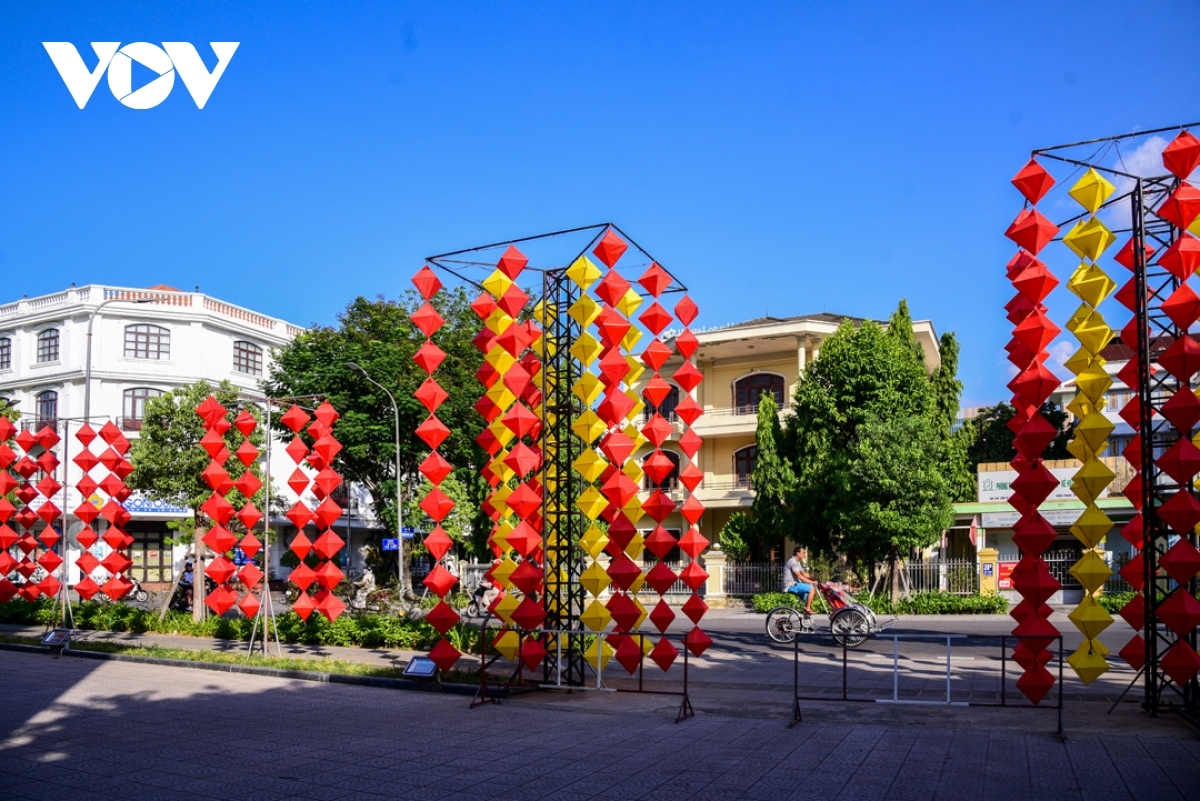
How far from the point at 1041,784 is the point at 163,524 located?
153ft

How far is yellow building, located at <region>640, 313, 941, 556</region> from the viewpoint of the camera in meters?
42.1

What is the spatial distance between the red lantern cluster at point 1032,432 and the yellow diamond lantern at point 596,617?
5061 millimetres

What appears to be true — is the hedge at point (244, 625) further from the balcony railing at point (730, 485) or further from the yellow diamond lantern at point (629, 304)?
the balcony railing at point (730, 485)

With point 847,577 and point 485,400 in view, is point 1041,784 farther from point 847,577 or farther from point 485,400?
point 847,577

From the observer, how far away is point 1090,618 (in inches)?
465

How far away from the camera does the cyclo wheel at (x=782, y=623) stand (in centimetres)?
2066

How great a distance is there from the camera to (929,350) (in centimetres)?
4438

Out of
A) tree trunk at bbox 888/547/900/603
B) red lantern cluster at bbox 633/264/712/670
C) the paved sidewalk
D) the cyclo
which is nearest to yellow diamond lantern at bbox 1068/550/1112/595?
the paved sidewalk

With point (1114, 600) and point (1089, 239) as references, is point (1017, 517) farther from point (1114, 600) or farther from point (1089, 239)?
point (1089, 239)

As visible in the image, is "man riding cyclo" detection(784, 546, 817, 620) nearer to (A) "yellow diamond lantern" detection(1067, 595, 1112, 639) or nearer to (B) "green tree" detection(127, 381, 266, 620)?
(A) "yellow diamond lantern" detection(1067, 595, 1112, 639)

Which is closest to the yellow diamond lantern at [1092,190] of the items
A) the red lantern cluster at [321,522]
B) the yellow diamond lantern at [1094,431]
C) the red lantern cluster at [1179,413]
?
the red lantern cluster at [1179,413]

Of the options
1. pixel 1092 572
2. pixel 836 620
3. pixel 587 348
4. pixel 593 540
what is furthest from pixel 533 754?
pixel 836 620

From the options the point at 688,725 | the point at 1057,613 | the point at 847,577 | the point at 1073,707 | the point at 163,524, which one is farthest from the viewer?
the point at 163,524

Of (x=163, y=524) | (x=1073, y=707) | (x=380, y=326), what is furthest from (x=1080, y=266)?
(x=163, y=524)
